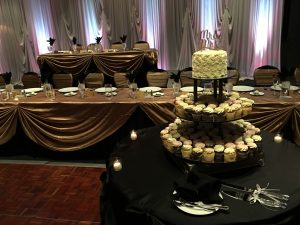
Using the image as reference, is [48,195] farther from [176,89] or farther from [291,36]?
[291,36]

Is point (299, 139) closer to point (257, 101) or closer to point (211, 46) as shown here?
point (257, 101)

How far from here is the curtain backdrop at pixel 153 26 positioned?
7195 millimetres

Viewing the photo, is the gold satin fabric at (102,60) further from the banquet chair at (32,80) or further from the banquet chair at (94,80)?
the banquet chair at (94,80)

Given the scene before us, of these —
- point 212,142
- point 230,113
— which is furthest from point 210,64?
point 212,142

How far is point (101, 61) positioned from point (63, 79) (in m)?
1.41

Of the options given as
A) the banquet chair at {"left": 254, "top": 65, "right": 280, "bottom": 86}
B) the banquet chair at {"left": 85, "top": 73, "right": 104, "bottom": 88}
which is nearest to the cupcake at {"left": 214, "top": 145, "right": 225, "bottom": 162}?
the banquet chair at {"left": 254, "top": 65, "right": 280, "bottom": 86}

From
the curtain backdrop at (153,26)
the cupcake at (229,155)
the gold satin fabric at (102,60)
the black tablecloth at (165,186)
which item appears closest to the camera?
the black tablecloth at (165,186)

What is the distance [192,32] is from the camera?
7.74m

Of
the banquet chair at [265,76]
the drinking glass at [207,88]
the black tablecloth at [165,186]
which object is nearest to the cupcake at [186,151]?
the black tablecloth at [165,186]

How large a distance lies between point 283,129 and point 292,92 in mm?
458

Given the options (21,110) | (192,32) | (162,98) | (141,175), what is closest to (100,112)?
(162,98)

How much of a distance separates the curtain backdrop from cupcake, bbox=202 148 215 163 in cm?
546

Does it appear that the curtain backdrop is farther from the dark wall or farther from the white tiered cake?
the white tiered cake

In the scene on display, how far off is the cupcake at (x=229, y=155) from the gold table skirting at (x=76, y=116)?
Result: 140cm
